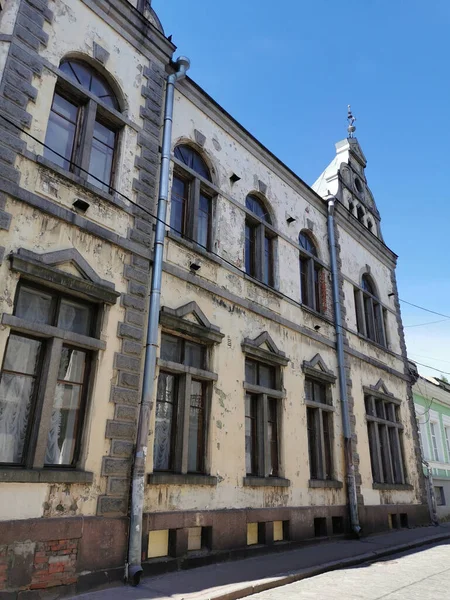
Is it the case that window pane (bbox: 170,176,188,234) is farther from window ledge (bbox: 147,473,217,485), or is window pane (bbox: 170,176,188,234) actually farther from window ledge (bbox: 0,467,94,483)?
window ledge (bbox: 0,467,94,483)

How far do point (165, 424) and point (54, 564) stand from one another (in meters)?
2.87

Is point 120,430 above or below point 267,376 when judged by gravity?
below

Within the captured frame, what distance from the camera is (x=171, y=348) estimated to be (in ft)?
28.5

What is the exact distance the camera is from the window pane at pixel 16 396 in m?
6.12

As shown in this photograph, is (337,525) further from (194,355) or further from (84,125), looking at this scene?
(84,125)

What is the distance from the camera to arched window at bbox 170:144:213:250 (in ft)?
32.4

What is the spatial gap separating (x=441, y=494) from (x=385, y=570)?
11899 mm

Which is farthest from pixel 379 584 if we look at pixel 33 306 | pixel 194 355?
pixel 33 306

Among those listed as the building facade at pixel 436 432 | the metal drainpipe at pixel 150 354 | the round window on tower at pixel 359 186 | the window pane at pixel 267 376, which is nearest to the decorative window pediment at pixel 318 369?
the window pane at pixel 267 376

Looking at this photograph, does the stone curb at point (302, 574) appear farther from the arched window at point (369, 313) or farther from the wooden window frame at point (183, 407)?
the arched window at point (369, 313)

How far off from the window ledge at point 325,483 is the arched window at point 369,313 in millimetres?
5270

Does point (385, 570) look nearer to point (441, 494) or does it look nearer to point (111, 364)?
point (111, 364)

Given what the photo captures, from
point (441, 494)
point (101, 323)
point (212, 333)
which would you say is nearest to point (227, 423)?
point (212, 333)

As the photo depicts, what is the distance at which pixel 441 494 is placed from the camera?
60.2 ft
